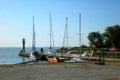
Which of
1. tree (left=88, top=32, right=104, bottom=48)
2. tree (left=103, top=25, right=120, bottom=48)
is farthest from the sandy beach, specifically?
tree (left=88, top=32, right=104, bottom=48)

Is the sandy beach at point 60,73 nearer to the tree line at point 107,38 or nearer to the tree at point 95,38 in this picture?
the tree line at point 107,38

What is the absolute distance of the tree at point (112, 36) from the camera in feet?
383

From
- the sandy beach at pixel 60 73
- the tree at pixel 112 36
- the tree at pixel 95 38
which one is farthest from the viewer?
the tree at pixel 95 38

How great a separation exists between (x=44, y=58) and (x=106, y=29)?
54690 mm

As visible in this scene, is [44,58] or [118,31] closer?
[44,58]

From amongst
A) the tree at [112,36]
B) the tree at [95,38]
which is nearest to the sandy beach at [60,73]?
the tree at [112,36]

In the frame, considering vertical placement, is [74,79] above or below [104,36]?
below

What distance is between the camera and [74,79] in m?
21.5

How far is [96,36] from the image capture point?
131000mm

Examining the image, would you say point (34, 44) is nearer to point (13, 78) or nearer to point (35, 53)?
point (35, 53)

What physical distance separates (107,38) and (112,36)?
339cm

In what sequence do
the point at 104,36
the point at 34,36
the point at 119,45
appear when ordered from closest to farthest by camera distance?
1. the point at 34,36
2. the point at 119,45
3. the point at 104,36

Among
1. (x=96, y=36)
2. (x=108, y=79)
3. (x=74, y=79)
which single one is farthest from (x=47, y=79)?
(x=96, y=36)

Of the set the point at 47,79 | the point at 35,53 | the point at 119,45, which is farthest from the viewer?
the point at 119,45
